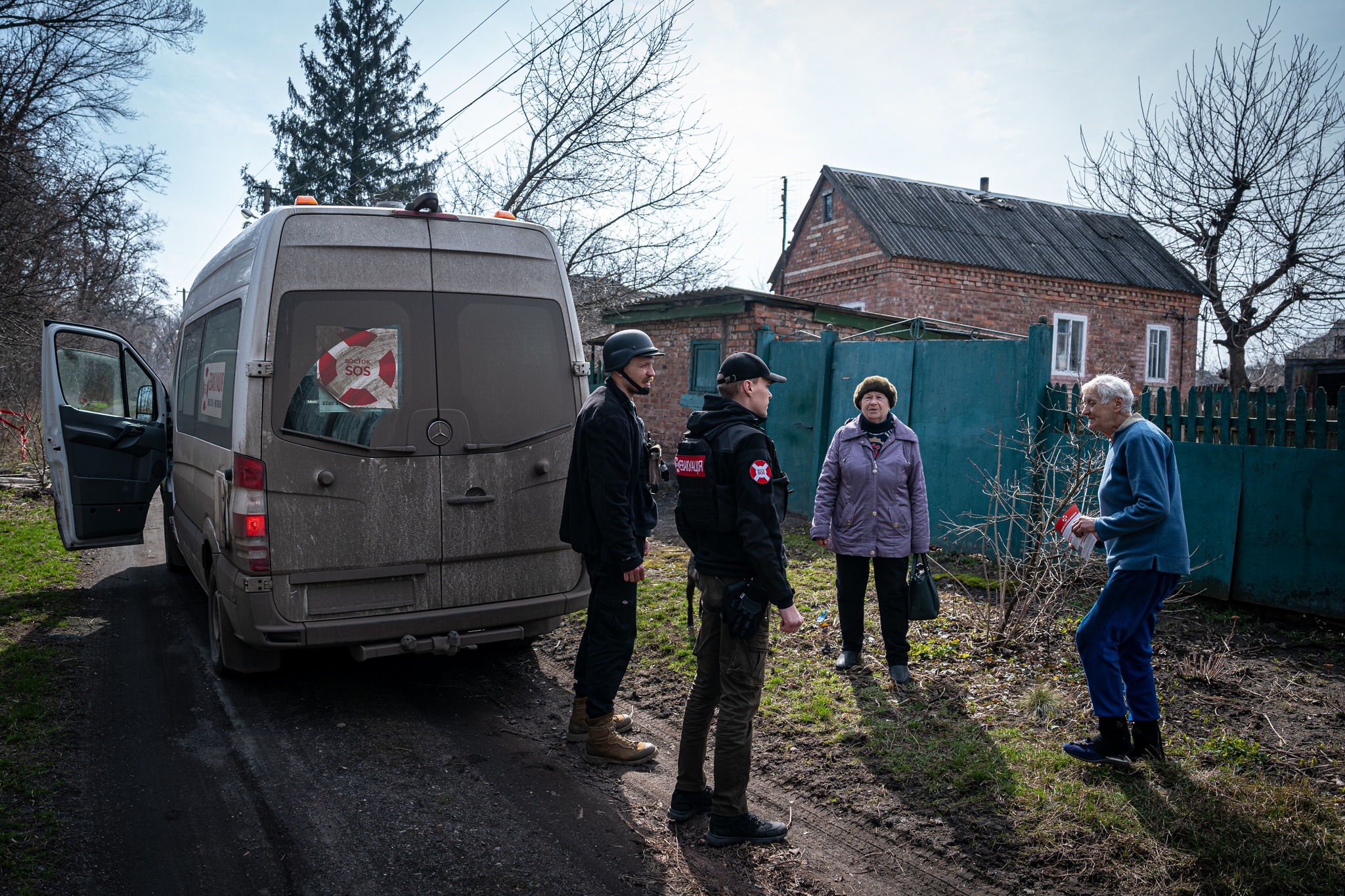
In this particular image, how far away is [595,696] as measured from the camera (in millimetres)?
4027

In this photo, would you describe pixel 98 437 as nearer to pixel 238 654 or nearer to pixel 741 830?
pixel 238 654

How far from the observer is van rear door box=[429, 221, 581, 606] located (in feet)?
14.9

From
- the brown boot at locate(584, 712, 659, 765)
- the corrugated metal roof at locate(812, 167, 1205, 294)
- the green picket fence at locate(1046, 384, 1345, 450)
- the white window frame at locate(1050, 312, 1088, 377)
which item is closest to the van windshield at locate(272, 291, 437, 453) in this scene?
the brown boot at locate(584, 712, 659, 765)

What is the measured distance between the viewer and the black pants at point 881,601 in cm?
→ 494

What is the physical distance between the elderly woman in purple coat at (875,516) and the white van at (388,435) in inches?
63.5

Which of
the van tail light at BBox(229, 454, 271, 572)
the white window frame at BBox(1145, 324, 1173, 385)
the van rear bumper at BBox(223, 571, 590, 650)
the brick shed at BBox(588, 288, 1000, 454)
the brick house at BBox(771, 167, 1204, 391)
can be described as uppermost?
the brick house at BBox(771, 167, 1204, 391)

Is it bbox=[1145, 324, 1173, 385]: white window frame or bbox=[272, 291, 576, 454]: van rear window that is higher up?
bbox=[1145, 324, 1173, 385]: white window frame

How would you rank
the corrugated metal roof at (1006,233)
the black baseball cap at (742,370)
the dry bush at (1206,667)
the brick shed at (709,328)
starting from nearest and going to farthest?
1. the black baseball cap at (742,370)
2. the dry bush at (1206,667)
3. the brick shed at (709,328)
4. the corrugated metal roof at (1006,233)

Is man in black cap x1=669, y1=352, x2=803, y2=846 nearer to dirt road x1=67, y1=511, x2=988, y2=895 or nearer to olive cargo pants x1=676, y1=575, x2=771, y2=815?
olive cargo pants x1=676, y1=575, x2=771, y2=815

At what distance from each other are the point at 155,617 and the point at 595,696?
4.54 metres

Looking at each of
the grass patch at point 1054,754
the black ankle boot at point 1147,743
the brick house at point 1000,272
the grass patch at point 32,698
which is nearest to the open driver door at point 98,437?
the grass patch at point 32,698

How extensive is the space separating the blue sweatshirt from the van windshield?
3440mm

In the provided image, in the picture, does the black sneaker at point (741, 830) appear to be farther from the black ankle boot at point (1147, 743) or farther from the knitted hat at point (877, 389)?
the knitted hat at point (877, 389)

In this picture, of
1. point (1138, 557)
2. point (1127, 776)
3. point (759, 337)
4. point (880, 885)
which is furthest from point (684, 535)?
→ point (759, 337)
